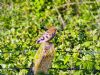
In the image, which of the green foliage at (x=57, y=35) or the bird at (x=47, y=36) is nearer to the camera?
the bird at (x=47, y=36)

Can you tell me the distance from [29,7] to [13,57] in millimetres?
3605

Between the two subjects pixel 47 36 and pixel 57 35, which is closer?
pixel 47 36

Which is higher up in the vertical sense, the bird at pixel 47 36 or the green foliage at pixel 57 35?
the green foliage at pixel 57 35

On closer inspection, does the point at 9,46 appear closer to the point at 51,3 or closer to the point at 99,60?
the point at 99,60

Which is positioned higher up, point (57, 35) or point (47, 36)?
point (57, 35)

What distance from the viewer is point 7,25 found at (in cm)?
750

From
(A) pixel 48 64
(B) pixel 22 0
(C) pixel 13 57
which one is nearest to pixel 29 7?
(B) pixel 22 0

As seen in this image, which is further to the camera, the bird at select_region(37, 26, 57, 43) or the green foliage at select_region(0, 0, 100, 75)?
the green foliage at select_region(0, 0, 100, 75)

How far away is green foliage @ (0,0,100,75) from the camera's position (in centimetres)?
469

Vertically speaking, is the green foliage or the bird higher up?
the green foliage

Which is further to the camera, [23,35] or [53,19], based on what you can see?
[53,19]

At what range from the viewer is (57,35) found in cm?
634

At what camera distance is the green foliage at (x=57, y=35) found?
4.69m

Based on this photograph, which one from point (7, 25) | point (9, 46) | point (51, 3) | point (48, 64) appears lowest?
point (48, 64)
